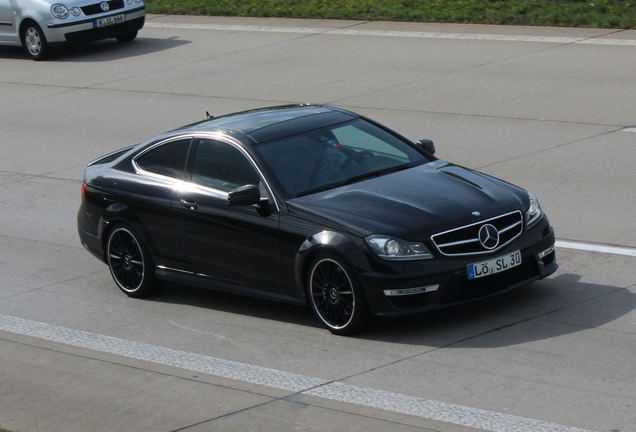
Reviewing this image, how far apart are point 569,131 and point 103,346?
689 cm

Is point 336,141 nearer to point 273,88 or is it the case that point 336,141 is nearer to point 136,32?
point 273,88

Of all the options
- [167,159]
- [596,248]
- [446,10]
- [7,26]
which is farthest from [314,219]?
[7,26]

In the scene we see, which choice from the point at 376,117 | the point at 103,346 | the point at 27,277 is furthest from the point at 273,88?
the point at 103,346

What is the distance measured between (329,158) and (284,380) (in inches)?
79.4

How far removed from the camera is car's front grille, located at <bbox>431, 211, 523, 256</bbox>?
7137 millimetres

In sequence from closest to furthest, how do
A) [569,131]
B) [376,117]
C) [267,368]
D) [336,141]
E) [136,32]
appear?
[267,368] < [336,141] < [569,131] < [376,117] < [136,32]

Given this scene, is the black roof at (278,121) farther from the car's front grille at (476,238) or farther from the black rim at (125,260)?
the car's front grille at (476,238)

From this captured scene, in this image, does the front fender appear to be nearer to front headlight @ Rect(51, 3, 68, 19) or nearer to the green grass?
the green grass

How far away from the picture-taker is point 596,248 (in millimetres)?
8867

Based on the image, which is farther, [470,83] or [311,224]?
[470,83]

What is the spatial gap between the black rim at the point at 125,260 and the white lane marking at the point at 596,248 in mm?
3435

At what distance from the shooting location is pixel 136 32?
22031mm

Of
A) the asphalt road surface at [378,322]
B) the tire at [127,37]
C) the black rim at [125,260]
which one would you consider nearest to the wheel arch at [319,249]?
the asphalt road surface at [378,322]

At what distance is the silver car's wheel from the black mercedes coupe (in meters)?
12.6
